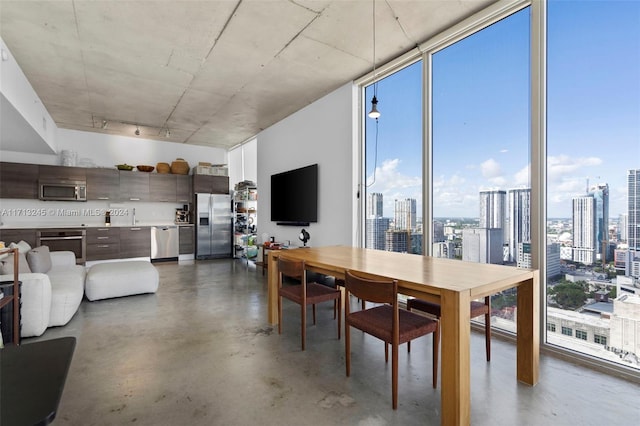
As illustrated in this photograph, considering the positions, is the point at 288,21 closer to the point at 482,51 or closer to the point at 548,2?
the point at 482,51

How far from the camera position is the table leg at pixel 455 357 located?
1.53 m

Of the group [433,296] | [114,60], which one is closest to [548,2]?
[433,296]

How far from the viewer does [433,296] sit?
170cm

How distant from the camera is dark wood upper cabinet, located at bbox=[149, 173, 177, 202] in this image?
729 cm

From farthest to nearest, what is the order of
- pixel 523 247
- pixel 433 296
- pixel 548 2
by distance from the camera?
1. pixel 523 247
2. pixel 548 2
3. pixel 433 296

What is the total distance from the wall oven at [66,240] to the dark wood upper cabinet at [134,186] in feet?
3.82

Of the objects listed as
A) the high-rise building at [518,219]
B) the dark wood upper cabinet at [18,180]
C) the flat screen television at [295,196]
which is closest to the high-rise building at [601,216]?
the high-rise building at [518,219]

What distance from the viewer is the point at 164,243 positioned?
7.09m

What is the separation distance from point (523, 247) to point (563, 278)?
0.36m

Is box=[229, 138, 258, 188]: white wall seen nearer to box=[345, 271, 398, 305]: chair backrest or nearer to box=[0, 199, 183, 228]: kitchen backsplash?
box=[0, 199, 183, 228]: kitchen backsplash

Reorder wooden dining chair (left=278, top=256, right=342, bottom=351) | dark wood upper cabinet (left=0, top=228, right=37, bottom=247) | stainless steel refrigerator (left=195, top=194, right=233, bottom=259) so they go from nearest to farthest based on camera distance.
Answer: wooden dining chair (left=278, top=256, right=342, bottom=351) → dark wood upper cabinet (left=0, top=228, right=37, bottom=247) → stainless steel refrigerator (left=195, top=194, right=233, bottom=259)

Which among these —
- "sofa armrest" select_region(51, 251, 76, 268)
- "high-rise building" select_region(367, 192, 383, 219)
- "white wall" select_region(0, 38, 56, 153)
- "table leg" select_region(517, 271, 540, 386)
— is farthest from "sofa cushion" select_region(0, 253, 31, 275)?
"table leg" select_region(517, 271, 540, 386)

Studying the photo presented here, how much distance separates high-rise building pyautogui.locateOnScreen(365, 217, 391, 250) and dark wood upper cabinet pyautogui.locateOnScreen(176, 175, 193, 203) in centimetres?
523

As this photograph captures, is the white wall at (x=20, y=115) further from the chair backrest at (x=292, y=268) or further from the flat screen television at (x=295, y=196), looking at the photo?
the flat screen television at (x=295, y=196)
